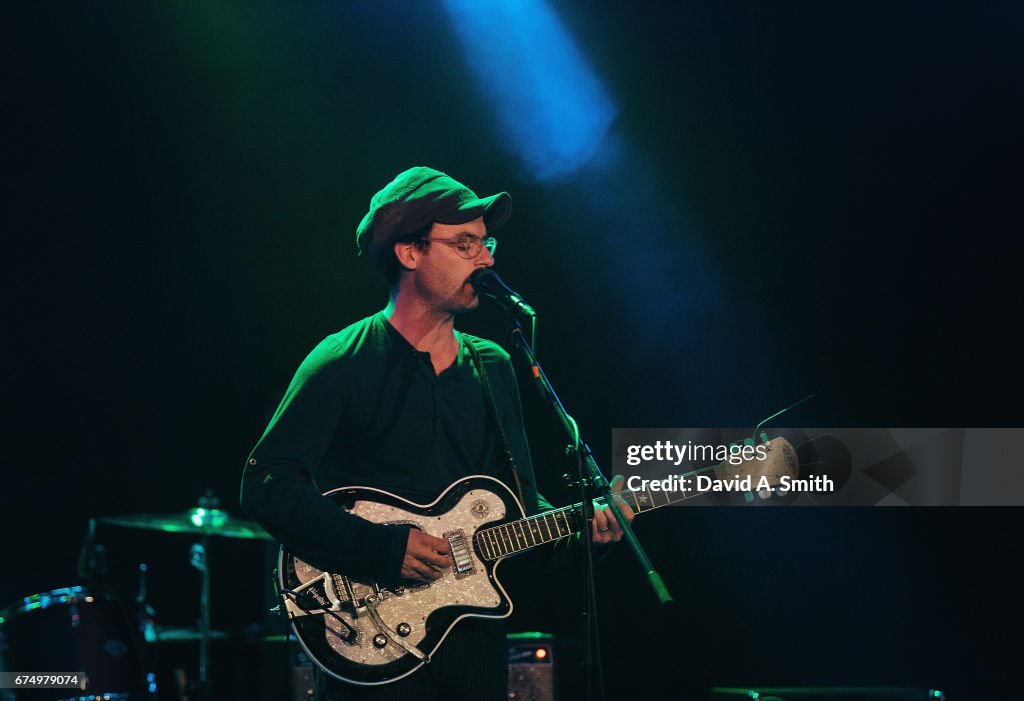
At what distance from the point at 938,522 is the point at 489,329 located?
8.61 feet

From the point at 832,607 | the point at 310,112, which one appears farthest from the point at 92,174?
the point at 832,607

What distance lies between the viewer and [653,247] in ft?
19.0

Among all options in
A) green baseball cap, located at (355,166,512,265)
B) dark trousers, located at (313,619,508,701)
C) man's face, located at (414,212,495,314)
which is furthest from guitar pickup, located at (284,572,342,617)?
green baseball cap, located at (355,166,512,265)

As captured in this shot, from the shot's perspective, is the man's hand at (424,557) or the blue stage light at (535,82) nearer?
the man's hand at (424,557)

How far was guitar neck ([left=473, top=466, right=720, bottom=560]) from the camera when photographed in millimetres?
3312

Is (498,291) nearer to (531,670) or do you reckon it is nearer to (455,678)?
(455,678)

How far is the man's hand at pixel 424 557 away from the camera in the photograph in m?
3.20

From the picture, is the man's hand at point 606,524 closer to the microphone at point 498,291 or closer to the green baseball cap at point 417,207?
the microphone at point 498,291

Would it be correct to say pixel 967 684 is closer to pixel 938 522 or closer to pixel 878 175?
pixel 938 522

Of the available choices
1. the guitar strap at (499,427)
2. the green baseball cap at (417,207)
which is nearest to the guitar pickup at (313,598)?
the guitar strap at (499,427)

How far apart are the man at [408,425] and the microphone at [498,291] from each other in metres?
0.06

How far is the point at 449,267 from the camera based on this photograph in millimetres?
3520

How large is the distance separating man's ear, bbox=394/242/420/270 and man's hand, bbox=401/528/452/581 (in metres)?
0.90

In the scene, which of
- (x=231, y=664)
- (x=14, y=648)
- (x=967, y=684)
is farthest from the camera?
(x=231, y=664)
